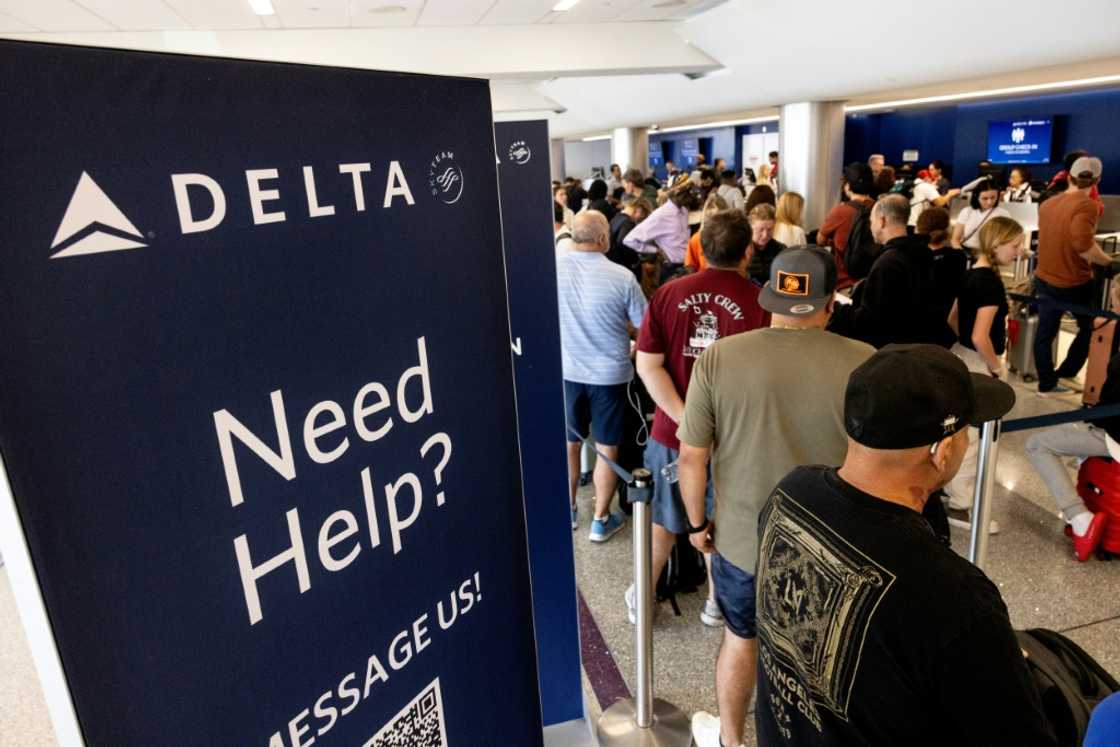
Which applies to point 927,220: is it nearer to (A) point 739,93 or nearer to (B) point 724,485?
(B) point 724,485

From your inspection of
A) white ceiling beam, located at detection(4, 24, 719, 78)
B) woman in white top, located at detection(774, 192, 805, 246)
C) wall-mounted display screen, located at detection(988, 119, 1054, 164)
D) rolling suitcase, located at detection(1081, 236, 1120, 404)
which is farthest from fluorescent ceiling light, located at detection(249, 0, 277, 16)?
wall-mounted display screen, located at detection(988, 119, 1054, 164)

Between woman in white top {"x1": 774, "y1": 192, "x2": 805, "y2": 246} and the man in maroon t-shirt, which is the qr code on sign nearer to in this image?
the man in maroon t-shirt

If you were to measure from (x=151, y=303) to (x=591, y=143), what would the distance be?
32295 mm

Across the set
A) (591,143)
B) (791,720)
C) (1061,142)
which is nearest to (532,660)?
(791,720)

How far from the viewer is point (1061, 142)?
1387 cm

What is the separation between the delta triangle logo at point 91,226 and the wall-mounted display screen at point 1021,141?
16918 millimetres

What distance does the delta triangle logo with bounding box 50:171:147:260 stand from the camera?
663 mm

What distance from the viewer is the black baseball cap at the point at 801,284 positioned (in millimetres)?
1942

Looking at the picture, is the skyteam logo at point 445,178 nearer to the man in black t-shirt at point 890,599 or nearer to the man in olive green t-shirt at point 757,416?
the man in black t-shirt at point 890,599

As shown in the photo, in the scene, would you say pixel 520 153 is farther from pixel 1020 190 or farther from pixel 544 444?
pixel 1020 190

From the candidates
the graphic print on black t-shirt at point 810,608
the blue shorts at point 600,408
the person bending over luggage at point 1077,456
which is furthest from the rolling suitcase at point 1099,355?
the graphic print on black t-shirt at point 810,608

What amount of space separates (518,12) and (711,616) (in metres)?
7.66

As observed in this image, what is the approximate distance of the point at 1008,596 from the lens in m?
3.05

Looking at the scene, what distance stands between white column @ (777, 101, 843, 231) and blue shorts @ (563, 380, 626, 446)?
29.7 ft
